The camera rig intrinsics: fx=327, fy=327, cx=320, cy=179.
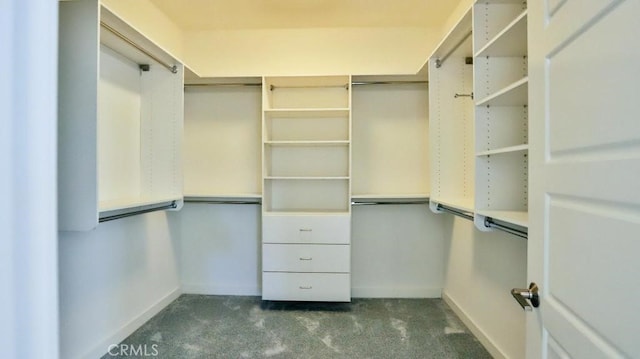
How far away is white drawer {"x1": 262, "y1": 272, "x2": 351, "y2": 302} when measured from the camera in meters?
2.72

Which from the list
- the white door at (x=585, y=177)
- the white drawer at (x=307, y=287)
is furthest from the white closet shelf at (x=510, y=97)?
the white drawer at (x=307, y=287)

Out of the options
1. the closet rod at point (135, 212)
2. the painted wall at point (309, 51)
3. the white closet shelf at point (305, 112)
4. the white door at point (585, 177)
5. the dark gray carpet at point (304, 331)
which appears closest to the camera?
the white door at point (585, 177)

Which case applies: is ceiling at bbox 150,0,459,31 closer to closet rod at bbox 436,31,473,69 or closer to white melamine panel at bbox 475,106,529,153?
closet rod at bbox 436,31,473,69

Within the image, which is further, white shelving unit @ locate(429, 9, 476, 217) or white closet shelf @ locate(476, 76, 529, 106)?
white shelving unit @ locate(429, 9, 476, 217)

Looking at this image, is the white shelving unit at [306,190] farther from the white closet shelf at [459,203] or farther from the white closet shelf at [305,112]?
the white closet shelf at [459,203]

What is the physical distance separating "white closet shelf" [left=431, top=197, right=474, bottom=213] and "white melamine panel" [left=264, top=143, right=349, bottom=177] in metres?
0.96

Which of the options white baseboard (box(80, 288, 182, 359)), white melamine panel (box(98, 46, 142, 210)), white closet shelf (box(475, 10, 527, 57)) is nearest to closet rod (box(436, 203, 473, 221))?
white closet shelf (box(475, 10, 527, 57))

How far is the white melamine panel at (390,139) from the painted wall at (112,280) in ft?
6.05

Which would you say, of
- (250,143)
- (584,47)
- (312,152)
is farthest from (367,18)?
(584,47)

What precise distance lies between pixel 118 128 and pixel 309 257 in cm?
174

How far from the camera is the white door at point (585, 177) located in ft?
1.81

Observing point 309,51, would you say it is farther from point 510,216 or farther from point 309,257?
point 510,216

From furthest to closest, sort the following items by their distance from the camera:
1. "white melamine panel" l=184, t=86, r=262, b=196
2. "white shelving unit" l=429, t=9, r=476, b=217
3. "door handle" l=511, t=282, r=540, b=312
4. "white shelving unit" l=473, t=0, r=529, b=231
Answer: "white melamine panel" l=184, t=86, r=262, b=196 → "white shelving unit" l=429, t=9, r=476, b=217 → "white shelving unit" l=473, t=0, r=529, b=231 → "door handle" l=511, t=282, r=540, b=312

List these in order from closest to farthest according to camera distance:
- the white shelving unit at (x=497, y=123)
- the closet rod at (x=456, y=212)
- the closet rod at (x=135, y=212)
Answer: the white shelving unit at (x=497, y=123) → the closet rod at (x=135, y=212) → the closet rod at (x=456, y=212)
